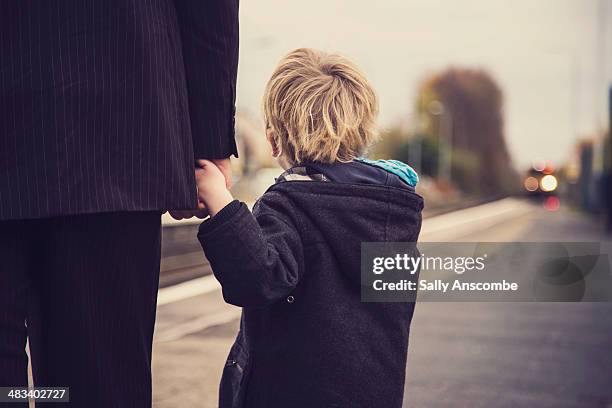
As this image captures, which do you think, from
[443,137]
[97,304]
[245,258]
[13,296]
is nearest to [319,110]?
[245,258]

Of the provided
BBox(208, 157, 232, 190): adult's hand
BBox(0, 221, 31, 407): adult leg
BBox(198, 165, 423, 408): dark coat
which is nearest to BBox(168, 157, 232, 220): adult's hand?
BBox(208, 157, 232, 190): adult's hand

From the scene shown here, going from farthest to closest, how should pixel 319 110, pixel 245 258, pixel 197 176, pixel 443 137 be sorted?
pixel 443 137, pixel 319 110, pixel 197 176, pixel 245 258

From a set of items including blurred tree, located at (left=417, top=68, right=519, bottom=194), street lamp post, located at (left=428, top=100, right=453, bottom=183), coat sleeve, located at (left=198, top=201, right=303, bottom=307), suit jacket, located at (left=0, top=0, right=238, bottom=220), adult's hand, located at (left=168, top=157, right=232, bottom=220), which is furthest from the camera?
blurred tree, located at (left=417, top=68, right=519, bottom=194)

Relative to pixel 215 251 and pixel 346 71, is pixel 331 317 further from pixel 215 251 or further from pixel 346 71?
pixel 346 71

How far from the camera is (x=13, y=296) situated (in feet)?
5.78

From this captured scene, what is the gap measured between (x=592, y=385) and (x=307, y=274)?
99.1 inches

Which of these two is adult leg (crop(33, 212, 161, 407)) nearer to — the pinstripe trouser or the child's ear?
the pinstripe trouser

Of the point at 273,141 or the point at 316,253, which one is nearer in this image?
the point at 316,253

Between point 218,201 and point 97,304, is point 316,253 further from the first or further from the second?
point 97,304

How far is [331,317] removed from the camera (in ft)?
6.93

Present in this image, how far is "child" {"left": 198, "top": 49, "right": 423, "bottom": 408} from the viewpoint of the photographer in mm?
2031

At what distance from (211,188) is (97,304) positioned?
0.39 meters

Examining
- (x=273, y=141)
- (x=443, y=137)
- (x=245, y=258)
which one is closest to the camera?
(x=245, y=258)

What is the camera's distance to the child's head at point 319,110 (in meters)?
2.19
